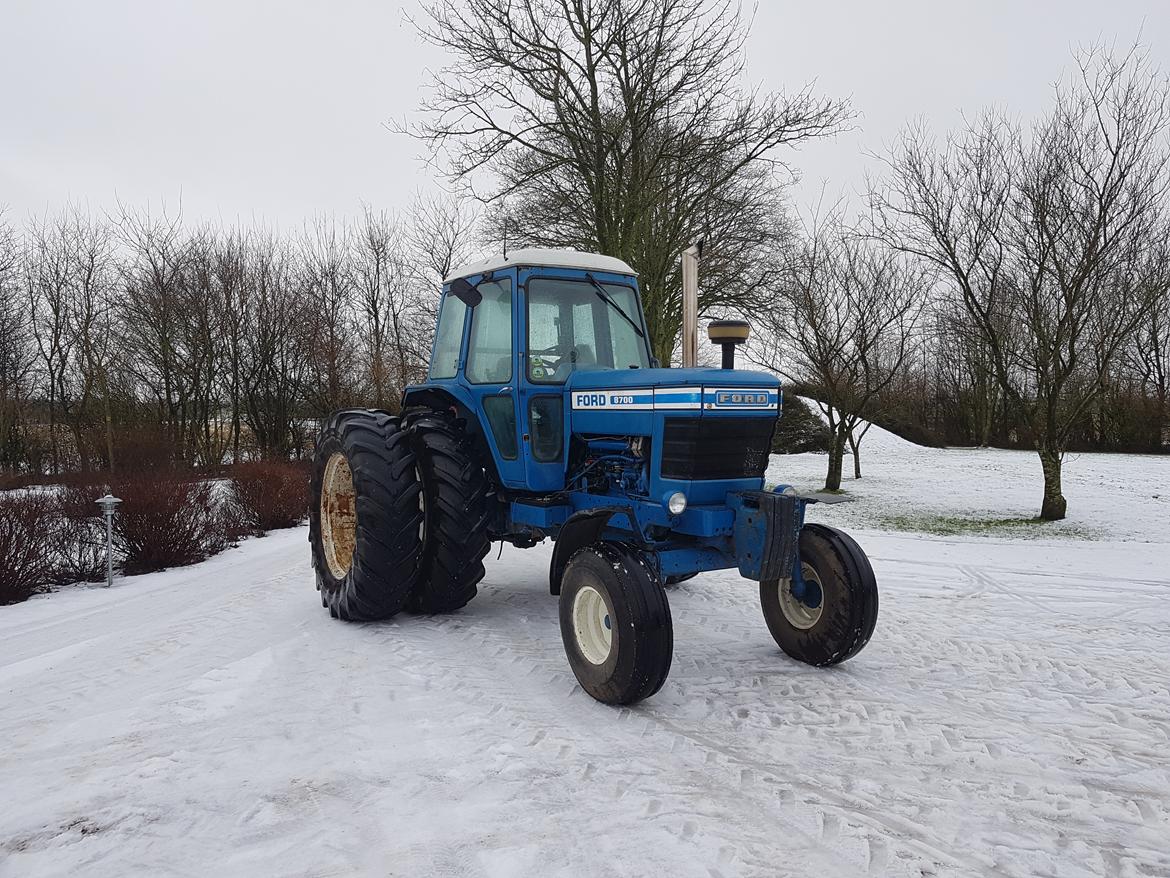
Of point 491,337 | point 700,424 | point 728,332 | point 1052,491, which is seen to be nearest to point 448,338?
point 491,337

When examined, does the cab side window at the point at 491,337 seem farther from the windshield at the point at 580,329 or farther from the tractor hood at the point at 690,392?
the tractor hood at the point at 690,392

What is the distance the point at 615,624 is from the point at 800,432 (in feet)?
65.6

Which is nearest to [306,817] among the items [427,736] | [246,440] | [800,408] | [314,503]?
[427,736]

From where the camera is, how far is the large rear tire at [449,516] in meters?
4.61

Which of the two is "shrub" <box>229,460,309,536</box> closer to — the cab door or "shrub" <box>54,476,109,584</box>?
"shrub" <box>54,476,109,584</box>

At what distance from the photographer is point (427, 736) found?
316cm

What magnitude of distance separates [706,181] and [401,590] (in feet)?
38.1

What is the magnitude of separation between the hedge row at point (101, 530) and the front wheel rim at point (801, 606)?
616cm

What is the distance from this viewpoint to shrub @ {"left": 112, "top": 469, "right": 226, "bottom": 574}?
23.6 feet

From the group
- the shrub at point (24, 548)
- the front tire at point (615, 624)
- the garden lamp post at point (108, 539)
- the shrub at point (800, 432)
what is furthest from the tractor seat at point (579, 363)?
the shrub at point (800, 432)

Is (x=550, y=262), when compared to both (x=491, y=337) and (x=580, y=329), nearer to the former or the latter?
(x=580, y=329)

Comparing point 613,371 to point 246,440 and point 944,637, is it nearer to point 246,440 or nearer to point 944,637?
point 944,637

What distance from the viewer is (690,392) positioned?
3.79 meters

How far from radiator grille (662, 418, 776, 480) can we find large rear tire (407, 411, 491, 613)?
1407mm
